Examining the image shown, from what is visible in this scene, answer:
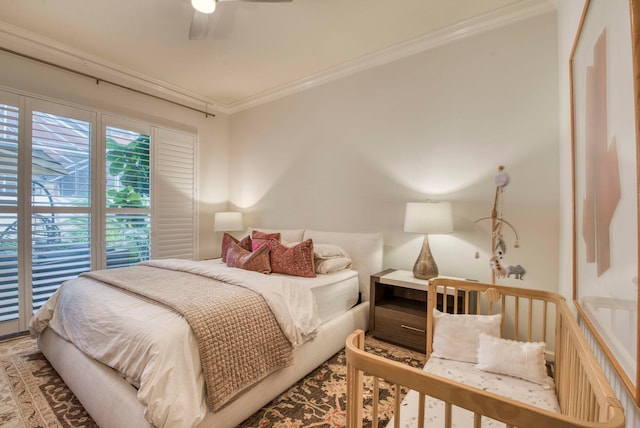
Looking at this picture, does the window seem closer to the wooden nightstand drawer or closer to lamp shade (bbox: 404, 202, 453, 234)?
the wooden nightstand drawer

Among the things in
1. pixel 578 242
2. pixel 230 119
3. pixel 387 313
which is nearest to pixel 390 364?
pixel 578 242

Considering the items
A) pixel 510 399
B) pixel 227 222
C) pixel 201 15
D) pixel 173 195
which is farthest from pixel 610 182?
pixel 173 195

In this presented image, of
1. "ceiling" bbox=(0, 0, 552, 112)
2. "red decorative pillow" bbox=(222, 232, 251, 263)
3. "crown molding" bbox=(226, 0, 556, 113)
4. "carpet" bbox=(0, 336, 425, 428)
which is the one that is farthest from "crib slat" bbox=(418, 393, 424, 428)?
"crown molding" bbox=(226, 0, 556, 113)

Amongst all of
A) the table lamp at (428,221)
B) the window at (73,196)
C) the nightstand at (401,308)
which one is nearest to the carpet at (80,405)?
the nightstand at (401,308)

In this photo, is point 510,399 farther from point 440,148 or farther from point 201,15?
point 201,15

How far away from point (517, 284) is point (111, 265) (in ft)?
13.2

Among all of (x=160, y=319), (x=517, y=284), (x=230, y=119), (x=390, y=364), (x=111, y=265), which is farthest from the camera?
(x=230, y=119)

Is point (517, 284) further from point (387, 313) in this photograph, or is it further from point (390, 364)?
point (390, 364)

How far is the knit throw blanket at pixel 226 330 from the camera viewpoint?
1381 millimetres

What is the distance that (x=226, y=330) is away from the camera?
148 centimetres

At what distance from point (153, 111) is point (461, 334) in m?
4.05

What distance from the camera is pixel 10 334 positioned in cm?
263

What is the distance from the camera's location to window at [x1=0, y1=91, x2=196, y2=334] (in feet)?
8.64

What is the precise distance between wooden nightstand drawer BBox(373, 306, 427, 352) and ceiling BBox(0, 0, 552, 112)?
2448mm
